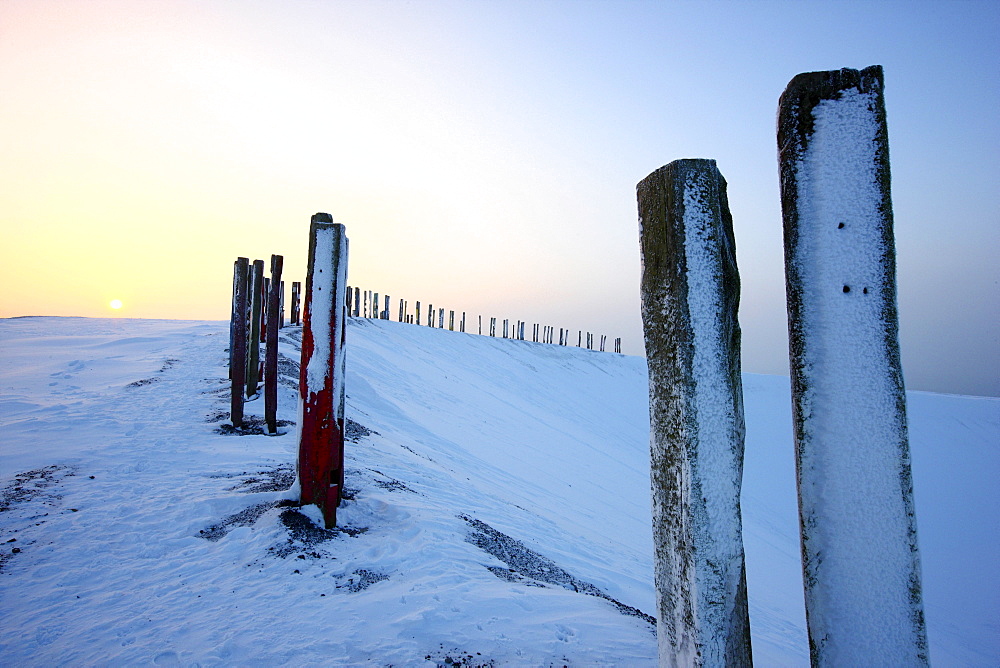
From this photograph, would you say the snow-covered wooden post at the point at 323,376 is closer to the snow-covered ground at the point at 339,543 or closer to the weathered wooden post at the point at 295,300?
the snow-covered ground at the point at 339,543

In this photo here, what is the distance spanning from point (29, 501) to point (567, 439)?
38.1ft

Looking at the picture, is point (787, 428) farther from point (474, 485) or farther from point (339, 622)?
point (339, 622)

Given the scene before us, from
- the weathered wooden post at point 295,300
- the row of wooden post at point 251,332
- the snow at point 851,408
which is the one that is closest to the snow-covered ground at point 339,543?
the row of wooden post at point 251,332

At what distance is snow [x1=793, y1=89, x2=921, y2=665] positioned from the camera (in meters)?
1.95

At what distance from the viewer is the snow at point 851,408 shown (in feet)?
6.38

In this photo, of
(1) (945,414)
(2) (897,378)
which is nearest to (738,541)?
(2) (897,378)

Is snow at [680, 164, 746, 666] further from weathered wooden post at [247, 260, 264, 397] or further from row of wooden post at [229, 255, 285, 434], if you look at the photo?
weathered wooden post at [247, 260, 264, 397]

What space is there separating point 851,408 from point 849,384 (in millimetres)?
96

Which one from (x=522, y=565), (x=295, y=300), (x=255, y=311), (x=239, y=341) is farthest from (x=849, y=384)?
(x=295, y=300)

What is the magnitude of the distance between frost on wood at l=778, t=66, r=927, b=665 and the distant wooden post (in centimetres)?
640

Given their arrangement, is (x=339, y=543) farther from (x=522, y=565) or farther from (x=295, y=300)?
(x=295, y=300)

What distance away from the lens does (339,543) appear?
368 centimetres

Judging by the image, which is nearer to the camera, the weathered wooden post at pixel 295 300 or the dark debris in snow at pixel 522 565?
the dark debris in snow at pixel 522 565

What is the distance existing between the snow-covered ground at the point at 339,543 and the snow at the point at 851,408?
1053 millimetres
